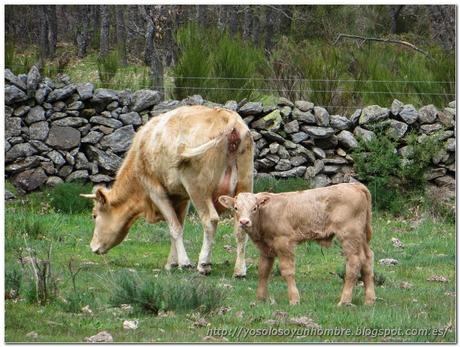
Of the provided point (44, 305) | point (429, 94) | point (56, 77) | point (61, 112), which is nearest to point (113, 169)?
point (61, 112)

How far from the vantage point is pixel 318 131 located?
17.8m

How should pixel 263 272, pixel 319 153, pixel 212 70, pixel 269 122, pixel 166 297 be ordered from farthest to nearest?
pixel 212 70
pixel 319 153
pixel 269 122
pixel 263 272
pixel 166 297

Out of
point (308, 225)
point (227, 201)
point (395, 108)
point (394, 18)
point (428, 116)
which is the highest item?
point (227, 201)

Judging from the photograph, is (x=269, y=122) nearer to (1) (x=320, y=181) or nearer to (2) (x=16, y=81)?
(1) (x=320, y=181)

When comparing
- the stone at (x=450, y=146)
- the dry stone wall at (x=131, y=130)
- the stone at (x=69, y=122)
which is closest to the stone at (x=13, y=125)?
the dry stone wall at (x=131, y=130)

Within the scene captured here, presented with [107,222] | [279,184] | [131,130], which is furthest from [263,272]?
[131,130]

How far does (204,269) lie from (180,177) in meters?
1.20

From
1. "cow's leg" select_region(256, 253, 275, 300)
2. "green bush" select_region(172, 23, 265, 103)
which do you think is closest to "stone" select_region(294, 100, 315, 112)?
"green bush" select_region(172, 23, 265, 103)

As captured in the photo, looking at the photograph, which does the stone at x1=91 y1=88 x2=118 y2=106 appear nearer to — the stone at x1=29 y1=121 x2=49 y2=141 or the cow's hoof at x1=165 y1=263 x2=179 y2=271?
the stone at x1=29 y1=121 x2=49 y2=141

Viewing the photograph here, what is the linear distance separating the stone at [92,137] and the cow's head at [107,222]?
5.32 m

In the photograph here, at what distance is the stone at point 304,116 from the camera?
1783 centimetres

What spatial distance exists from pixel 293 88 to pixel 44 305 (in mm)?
11296

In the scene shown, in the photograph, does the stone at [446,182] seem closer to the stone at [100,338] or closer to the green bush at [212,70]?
the green bush at [212,70]

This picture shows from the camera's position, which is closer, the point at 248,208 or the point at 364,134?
the point at 248,208
